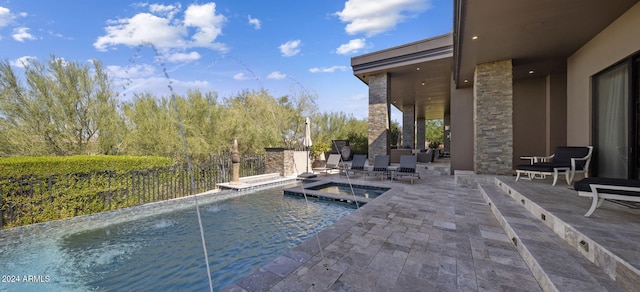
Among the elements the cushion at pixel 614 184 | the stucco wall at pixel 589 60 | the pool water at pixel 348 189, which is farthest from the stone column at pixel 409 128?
the cushion at pixel 614 184

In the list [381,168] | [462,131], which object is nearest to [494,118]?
[462,131]

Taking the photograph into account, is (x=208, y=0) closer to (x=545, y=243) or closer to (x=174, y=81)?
(x=174, y=81)

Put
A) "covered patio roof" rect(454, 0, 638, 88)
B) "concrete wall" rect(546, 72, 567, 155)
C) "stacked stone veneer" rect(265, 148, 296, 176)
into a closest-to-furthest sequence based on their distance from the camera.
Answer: "covered patio roof" rect(454, 0, 638, 88) < "concrete wall" rect(546, 72, 567, 155) < "stacked stone veneer" rect(265, 148, 296, 176)

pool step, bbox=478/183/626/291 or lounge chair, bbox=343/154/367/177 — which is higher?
lounge chair, bbox=343/154/367/177

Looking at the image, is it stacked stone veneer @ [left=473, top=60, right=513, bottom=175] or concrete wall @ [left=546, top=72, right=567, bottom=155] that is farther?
concrete wall @ [left=546, top=72, right=567, bottom=155]

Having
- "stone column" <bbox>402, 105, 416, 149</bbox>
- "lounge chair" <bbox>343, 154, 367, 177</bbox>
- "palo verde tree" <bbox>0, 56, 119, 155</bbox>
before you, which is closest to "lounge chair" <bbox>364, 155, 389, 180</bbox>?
"lounge chair" <bbox>343, 154, 367, 177</bbox>

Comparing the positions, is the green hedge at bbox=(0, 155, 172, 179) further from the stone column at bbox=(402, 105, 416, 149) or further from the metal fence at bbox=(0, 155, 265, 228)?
the stone column at bbox=(402, 105, 416, 149)

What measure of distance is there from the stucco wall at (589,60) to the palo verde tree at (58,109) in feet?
36.3

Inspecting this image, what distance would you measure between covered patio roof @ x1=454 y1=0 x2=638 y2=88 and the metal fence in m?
5.08

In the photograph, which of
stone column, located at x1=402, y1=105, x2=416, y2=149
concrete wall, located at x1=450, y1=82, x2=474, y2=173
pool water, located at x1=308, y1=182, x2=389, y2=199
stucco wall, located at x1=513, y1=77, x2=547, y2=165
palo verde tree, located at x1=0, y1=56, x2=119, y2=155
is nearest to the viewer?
palo verde tree, located at x1=0, y1=56, x2=119, y2=155

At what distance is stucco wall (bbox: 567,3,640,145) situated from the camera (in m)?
3.68

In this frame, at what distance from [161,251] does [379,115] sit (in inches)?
367

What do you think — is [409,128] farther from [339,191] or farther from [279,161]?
[339,191]

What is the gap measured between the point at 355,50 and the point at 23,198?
1162 cm
